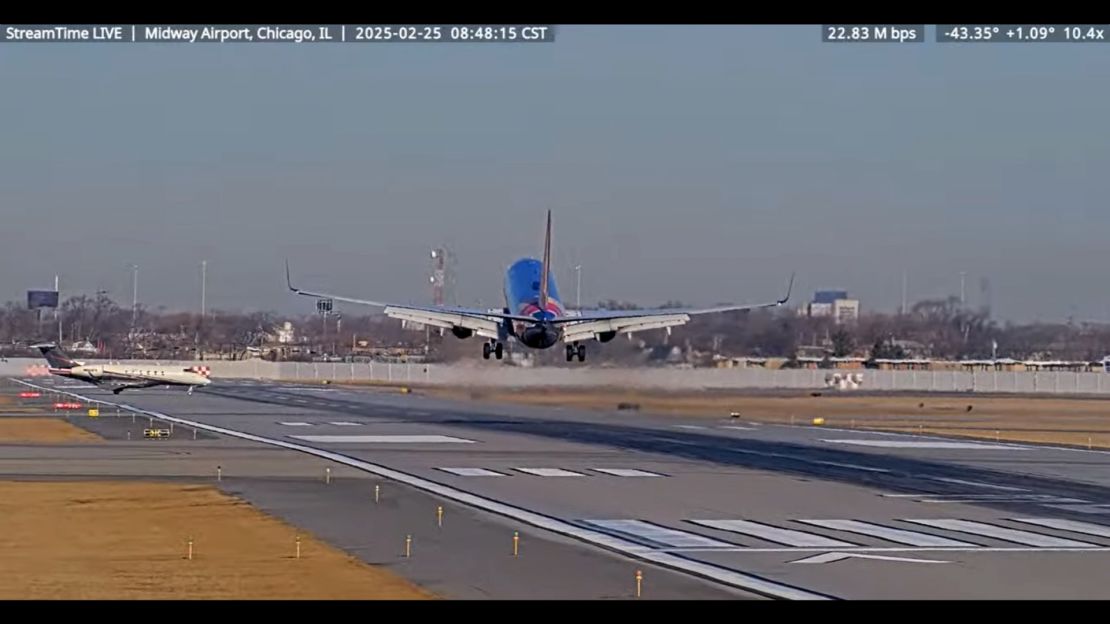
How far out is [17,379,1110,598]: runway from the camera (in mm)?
26250

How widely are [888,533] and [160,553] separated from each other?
15.1 metres

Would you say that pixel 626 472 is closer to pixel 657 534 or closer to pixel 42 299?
pixel 657 534

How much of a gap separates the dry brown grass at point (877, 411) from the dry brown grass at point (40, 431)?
70.4ft

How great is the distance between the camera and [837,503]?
3919cm

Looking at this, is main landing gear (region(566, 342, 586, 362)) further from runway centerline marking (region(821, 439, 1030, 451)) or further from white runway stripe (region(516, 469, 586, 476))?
white runway stripe (region(516, 469, 586, 476))

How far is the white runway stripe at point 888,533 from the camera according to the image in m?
30.8

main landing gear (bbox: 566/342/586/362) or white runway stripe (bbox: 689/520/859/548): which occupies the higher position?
main landing gear (bbox: 566/342/586/362)

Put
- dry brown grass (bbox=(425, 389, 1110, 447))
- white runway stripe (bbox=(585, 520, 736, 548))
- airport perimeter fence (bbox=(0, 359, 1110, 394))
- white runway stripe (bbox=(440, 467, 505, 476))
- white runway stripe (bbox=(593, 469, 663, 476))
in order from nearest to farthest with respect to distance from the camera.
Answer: white runway stripe (bbox=(585, 520, 736, 548))
white runway stripe (bbox=(440, 467, 505, 476))
white runway stripe (bbox=(593, 469, 663, 476))
dry brown grass (bbox=(425, 389, 1110, 447))
airport perimeter fence (bbox=(0, 359, 1110, 394))

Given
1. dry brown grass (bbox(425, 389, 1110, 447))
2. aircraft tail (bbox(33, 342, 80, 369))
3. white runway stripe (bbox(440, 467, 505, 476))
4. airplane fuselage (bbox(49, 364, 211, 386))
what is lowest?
white runway stripe (bbox(440, 467, 505, 476))

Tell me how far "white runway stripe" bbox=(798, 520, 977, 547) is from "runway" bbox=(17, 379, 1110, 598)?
0.22ft

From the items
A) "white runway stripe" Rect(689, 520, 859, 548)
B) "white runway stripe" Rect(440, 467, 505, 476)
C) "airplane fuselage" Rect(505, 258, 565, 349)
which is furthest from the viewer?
"airplane fuselage" Rect(505, 258, 565, 349)

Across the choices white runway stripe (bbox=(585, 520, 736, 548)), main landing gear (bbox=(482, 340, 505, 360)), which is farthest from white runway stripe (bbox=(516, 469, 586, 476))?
main landing gear (bbox=(482, 340, 505, 360))

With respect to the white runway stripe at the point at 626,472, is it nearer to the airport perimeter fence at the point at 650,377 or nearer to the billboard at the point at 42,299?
the airport perimeter fence at the point at 650,377

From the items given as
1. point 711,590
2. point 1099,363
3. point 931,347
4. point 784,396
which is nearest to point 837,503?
point 711,590
